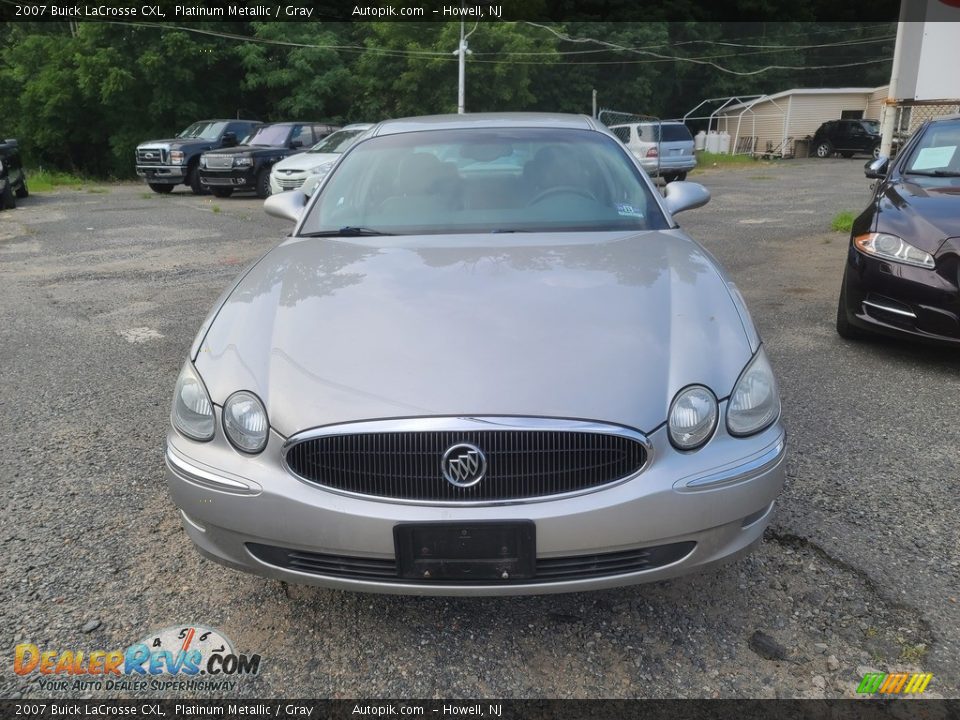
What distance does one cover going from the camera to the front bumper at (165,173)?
56.4ft

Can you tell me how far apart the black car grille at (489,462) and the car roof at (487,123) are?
7.44 ft

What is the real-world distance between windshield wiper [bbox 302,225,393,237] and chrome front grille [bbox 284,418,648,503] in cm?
137

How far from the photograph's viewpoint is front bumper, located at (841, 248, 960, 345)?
13.4ft

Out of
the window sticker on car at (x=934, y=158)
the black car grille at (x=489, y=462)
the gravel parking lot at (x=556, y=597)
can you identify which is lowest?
the gravel parking lot at (x=556, y=597)

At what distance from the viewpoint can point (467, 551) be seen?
1.95 metres

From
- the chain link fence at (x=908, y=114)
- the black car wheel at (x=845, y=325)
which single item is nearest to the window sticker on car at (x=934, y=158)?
the black car wheel at (x=845, y=325)

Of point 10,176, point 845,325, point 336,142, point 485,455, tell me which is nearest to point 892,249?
point 845,325

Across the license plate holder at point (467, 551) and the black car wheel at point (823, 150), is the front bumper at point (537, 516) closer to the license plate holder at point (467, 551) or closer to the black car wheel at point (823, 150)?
the license plate holder at point (467, 551)

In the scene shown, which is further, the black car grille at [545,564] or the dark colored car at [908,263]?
the dark colored car at [908,263]

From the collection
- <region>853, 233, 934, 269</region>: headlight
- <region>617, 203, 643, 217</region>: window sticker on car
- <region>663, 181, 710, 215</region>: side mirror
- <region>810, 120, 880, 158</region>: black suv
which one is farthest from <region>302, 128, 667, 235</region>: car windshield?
<region>810, 120, 880, 158</region>: black suv

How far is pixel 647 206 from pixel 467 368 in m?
1.65

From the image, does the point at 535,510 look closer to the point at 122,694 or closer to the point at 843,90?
the point at 122,694

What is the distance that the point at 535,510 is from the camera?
76.1 inches

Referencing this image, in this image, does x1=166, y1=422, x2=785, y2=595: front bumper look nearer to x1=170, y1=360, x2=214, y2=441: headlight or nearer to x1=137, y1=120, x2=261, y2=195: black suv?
x1=170, y1=360, x2=214, y2=441: headlight
